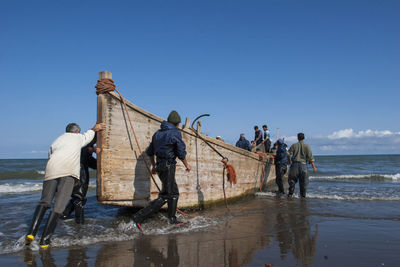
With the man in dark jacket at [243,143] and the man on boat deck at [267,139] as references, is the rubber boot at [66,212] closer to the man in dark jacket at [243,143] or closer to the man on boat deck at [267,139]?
the man in dark jacket at [243,143]

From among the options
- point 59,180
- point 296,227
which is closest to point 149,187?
point 59,180

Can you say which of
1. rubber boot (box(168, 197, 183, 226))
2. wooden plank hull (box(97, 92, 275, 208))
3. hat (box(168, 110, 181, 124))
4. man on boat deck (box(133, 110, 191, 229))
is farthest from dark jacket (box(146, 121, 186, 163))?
rubber boot (box(168, 197, 183, 226))

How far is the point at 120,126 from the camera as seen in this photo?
5.20m

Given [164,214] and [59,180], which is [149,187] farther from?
[59,180]

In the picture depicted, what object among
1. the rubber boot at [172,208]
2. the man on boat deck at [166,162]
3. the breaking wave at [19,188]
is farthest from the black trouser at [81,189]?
the breaking wave at [19,188]

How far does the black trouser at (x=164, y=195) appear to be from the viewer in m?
4.75

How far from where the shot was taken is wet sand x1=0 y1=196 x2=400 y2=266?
131 inches

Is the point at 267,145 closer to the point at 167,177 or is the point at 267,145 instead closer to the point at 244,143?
the point at 244,143

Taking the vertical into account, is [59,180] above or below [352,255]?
above

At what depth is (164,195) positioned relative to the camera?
485cm

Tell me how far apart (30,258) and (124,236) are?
1.35 m

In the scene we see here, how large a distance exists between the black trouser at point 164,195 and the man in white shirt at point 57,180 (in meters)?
1.28

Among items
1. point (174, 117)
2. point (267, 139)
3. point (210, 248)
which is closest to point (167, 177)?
point (174, 117)

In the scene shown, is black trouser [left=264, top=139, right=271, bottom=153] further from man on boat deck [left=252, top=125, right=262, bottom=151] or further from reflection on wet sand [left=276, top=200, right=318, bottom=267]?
reflection on wet sand [left=276, top=200, right=318, bottom=267]
